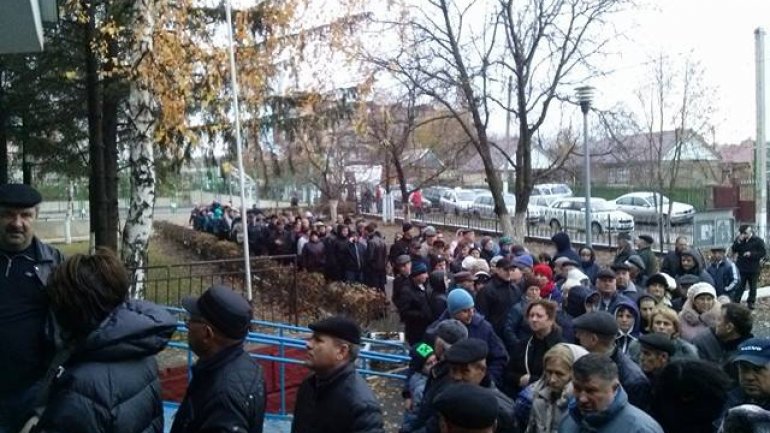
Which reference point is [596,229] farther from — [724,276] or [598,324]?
[598,324]

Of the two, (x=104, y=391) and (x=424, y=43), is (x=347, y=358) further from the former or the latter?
(x=424, y=43)

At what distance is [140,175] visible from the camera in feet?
36.8

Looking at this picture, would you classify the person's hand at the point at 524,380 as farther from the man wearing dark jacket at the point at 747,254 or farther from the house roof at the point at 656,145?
the house roof at the point at 656,145

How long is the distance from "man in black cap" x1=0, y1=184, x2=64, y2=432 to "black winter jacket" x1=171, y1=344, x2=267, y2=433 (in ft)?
2.60

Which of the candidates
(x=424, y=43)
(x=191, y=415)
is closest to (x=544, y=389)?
(x=191, y=415)

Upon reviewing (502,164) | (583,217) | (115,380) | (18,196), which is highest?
(502,164)

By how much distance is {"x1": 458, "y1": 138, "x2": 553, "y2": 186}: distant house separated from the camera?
2481 cm

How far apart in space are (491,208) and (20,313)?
3374cm

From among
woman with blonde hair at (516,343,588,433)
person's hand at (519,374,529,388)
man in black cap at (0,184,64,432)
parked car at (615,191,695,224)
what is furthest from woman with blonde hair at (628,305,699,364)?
parked car at (615,191,695,224)

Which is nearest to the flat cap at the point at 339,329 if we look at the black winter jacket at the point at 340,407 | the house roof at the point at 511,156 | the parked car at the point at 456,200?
the black winter jacket at the point at 340,407

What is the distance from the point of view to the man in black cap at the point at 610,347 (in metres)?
4.43

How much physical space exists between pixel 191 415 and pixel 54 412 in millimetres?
546

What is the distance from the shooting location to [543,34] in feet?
52.6

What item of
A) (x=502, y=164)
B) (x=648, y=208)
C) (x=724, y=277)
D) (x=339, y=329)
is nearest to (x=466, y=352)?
→ (x=339, y=329)
